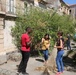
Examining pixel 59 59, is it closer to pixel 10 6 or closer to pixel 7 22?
pixel 7 22

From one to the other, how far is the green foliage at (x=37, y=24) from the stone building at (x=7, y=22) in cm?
47

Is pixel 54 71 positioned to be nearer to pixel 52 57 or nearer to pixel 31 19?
pixel 52 57

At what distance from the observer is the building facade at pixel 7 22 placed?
1378cm

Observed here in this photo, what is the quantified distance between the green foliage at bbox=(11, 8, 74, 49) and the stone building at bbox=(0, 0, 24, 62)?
1.53 ft

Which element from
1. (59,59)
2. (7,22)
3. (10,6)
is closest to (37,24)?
(7,22)

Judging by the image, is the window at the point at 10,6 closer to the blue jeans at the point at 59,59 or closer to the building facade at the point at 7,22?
the building facade at the point at 7,22

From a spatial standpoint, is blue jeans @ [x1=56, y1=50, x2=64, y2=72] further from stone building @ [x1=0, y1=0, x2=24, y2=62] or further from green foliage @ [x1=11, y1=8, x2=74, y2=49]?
green foliage @ [x1=11, y1=8, x2=74, y2=49]

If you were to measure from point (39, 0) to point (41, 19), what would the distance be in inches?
401

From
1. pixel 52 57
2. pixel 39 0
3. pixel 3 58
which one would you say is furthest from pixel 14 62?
pixel 39 0

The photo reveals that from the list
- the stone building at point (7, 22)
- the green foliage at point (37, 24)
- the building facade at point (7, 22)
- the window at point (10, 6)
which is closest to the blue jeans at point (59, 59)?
the stone building at point (7, 22)

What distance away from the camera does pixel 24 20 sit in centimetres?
1542

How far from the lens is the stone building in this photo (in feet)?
45.2

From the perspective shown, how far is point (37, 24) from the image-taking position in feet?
48.4

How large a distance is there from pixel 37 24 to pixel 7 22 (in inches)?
81.3
